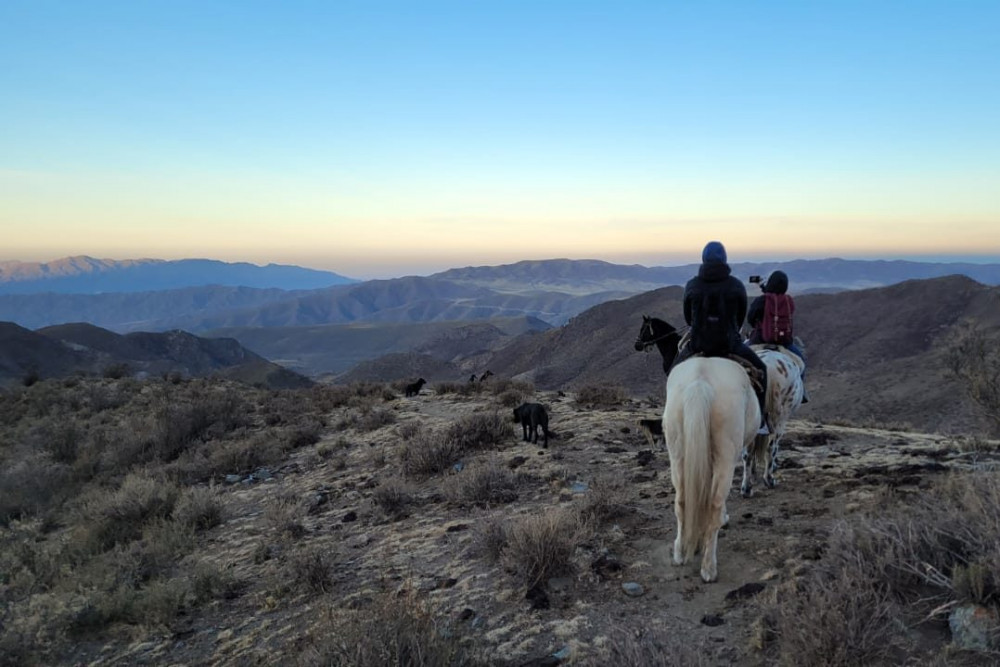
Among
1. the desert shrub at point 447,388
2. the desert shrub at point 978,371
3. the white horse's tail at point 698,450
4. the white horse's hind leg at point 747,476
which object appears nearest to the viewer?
the white horse's tail at point 698,450

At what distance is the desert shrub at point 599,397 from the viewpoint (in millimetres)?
13156

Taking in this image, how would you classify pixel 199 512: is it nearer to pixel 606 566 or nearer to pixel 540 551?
pixel 540 551

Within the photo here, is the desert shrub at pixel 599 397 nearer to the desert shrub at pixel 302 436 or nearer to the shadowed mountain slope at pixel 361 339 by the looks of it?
the desert shrub at pixel 302 436

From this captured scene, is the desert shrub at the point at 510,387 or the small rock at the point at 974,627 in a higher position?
the small rock at the point at 974,627

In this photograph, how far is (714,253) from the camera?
4.93 meters

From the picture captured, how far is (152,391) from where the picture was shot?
20.0 m

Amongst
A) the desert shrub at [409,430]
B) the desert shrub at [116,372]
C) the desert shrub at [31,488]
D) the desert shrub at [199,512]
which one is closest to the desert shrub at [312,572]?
the desert shrub at [199,512]

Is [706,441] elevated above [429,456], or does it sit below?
above

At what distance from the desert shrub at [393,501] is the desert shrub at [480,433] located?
75.2 inches

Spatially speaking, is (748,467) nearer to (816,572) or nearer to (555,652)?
(816,572)

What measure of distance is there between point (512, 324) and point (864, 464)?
121 m

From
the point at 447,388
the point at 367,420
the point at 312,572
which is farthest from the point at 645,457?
the point at 447,388

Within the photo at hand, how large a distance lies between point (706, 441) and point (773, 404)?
7.88ft

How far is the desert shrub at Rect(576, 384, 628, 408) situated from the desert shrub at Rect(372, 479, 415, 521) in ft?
21.5
